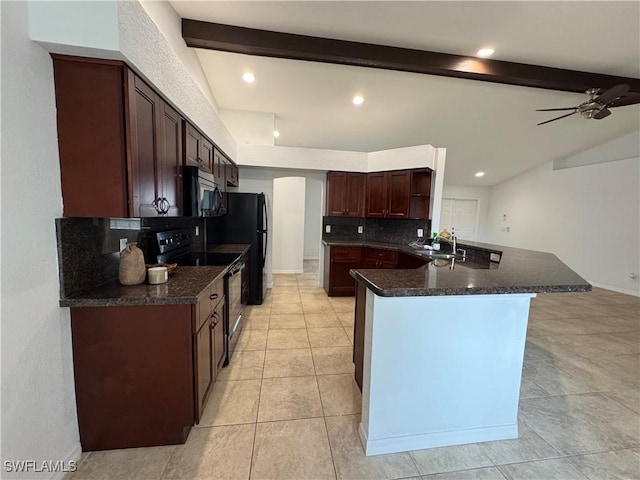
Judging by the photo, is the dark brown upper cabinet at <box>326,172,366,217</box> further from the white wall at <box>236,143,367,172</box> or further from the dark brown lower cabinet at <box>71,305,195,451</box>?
the dark brown lower cabinet at <box>71,305,195,451</box>

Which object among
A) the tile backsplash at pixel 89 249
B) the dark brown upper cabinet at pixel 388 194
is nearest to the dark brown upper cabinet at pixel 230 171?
the tile backsplash at pixel 89 249

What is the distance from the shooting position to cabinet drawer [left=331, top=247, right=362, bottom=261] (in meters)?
4.25

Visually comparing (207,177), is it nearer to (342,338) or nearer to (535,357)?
(342,338)

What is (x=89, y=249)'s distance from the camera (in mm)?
1472

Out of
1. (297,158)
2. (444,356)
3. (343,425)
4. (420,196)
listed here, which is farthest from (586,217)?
(343,425)

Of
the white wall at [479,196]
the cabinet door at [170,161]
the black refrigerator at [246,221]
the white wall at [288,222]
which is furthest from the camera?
the white wall at [479,196]

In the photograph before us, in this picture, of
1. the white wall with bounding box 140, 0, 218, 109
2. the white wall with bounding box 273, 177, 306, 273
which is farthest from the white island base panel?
the white wall with bounding box 273, 177, 306, 273

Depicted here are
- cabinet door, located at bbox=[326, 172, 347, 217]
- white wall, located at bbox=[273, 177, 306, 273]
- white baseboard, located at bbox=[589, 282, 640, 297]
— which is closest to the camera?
cabinet door, located at bbox=[326, 172, 347, 217]

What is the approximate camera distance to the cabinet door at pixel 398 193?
414 cm

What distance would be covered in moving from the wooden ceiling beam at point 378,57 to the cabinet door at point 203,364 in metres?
2.72

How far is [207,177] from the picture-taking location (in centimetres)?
234

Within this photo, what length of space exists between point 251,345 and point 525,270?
248 cm

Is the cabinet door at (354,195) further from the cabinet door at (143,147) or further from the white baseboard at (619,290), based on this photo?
the white baseboard at (619,290)

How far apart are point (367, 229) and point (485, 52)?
2895mm
